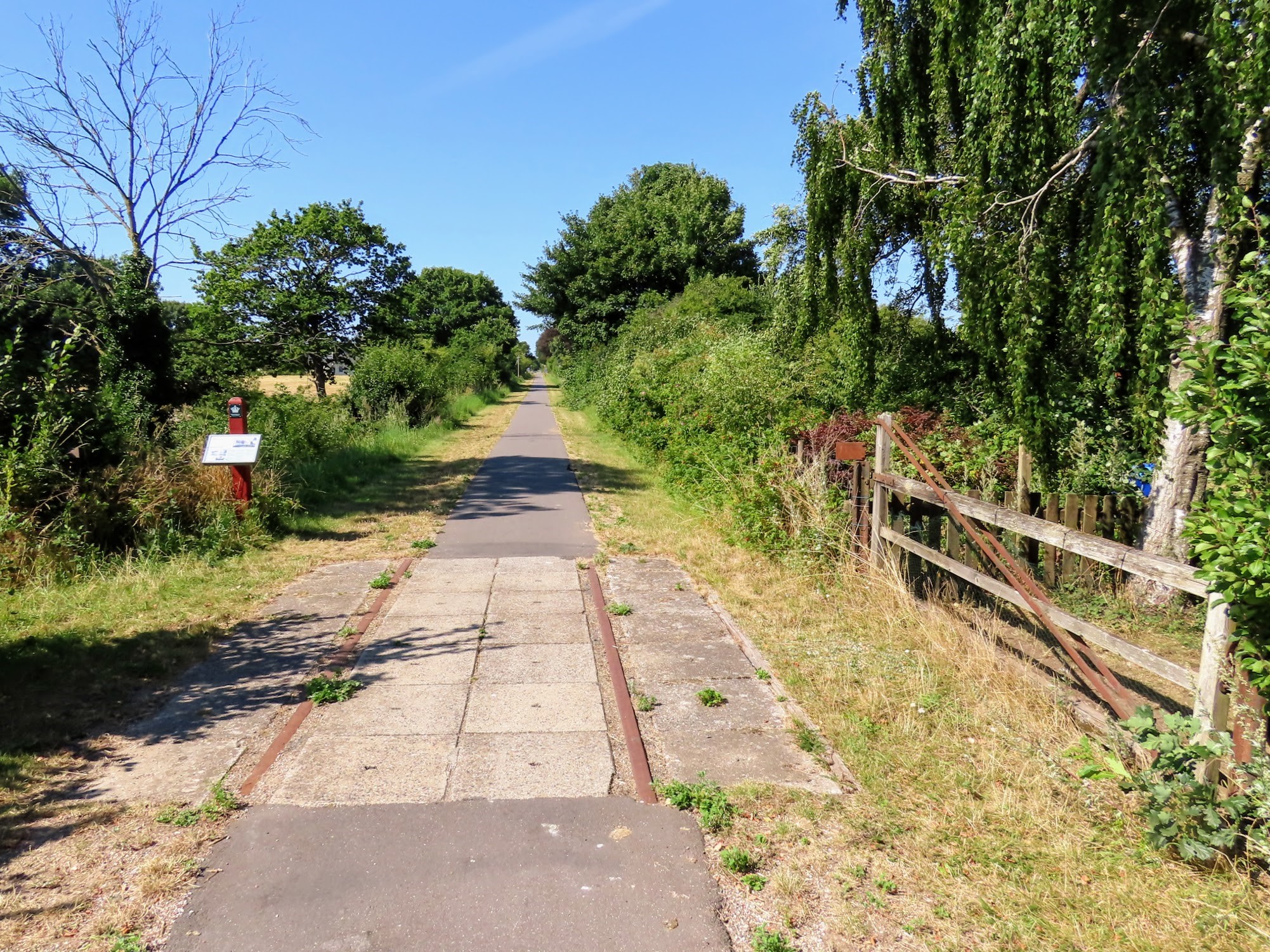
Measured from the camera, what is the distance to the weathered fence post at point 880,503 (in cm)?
709

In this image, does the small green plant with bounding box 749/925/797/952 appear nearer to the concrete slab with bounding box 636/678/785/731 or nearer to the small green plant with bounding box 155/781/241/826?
the concrete slab with bounding box 636/678/785/731

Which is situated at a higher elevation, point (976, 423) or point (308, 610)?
point (976, 423)

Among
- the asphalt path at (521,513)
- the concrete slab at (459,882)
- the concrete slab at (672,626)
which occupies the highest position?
the asphalt path at (521,513)

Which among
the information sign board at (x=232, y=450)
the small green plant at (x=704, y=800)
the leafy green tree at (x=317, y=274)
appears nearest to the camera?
the small green plant at (x=704, y=800)

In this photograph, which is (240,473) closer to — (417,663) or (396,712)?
(417,663)

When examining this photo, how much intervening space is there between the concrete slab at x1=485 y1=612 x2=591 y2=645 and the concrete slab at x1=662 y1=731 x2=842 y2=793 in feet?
6.18

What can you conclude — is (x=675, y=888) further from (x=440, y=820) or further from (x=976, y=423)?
(x=976, y=423)

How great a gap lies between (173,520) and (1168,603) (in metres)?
9.44

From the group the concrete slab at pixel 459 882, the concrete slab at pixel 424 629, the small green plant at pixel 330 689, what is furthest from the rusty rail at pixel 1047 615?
the small green plant at pixel 330 689

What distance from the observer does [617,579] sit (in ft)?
27.0

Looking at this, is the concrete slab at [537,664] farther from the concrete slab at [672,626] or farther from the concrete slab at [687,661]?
the concrete slab at [672,626]

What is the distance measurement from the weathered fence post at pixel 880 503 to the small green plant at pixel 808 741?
9.11 ft

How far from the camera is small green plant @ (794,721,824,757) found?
4.35m

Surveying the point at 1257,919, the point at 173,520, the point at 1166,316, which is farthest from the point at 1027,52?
the point at 173,520
